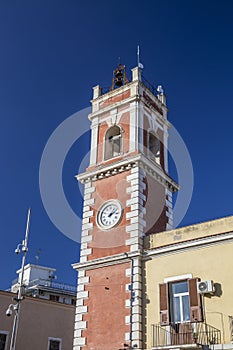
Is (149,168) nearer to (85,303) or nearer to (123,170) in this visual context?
(123,170)

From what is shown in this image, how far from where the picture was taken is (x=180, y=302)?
52.4 ft

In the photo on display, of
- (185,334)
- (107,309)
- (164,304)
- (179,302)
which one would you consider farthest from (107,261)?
(185,334)

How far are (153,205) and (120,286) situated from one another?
407cm

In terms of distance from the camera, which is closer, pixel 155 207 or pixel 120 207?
pixel 120 207

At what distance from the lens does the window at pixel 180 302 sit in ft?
50.1

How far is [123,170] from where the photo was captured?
1998 cm

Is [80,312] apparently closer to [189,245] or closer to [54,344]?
[189,245]

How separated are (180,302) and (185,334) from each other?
120 cm

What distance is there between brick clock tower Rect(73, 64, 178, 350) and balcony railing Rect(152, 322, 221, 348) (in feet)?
2.34

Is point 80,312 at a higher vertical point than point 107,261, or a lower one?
lower

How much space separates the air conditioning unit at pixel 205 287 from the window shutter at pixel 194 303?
0.20 meters

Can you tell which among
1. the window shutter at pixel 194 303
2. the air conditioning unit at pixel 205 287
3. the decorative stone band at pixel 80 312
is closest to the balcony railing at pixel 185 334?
the window shutter at pixel 194 303

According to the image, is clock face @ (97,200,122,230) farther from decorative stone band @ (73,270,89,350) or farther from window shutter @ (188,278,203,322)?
window shutter @ (188,278,203,322)

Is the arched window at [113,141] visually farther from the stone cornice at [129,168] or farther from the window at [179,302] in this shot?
the window at [179,302]
